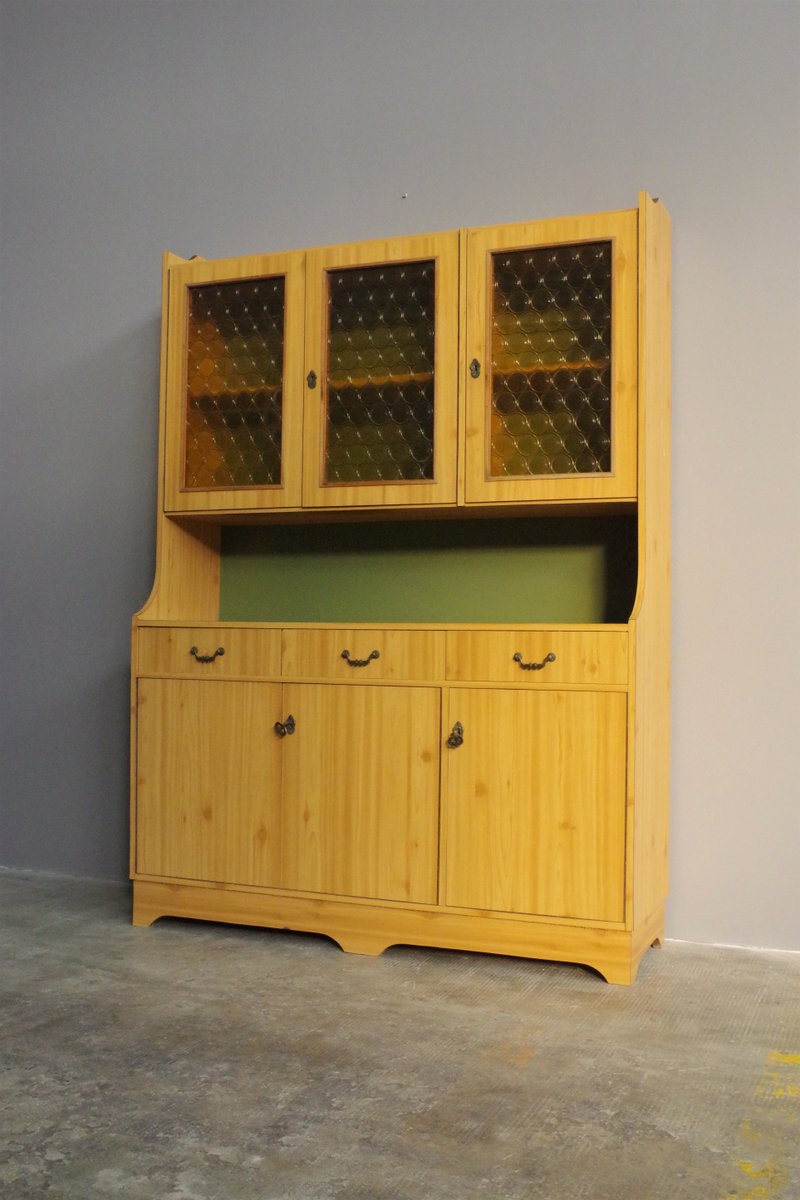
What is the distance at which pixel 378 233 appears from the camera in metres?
3.61

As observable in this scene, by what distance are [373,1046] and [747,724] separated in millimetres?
1413

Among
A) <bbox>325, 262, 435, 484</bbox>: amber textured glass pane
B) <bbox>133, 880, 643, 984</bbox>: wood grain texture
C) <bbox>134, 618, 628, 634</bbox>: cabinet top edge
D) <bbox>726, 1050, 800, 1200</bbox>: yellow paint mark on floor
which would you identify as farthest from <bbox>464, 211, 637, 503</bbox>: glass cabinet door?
<bbox>726, 1050, 800, 1200</bbox>: yellow paint mark on floor

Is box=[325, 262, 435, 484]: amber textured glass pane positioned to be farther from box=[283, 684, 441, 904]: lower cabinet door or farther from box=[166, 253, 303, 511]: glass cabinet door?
box=[283, 684, 441, 904]: lower cabinet door

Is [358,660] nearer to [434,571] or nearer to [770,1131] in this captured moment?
[434,571]

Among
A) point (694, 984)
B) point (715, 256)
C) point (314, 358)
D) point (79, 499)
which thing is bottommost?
point (694, 984)

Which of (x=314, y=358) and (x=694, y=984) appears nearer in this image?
(x=694, y=984)

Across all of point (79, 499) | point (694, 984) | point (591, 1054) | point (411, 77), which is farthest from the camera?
point (79, 499)

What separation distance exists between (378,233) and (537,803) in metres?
1.85

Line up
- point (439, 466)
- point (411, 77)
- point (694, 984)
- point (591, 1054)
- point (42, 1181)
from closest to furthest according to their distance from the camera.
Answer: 1. point (42, 1181)
2. point (591, 1054)
3. point (694, 984)
4. point (439, 466)
5. point (411, 77)

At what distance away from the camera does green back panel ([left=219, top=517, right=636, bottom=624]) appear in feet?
10.8

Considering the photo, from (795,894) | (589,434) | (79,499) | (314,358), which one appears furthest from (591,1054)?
(79,499)

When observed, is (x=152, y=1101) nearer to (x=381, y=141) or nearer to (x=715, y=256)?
(x=715, y=256)

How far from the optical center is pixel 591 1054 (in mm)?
2279

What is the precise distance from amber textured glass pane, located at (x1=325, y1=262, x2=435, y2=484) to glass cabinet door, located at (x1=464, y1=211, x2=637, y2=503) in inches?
5.6
